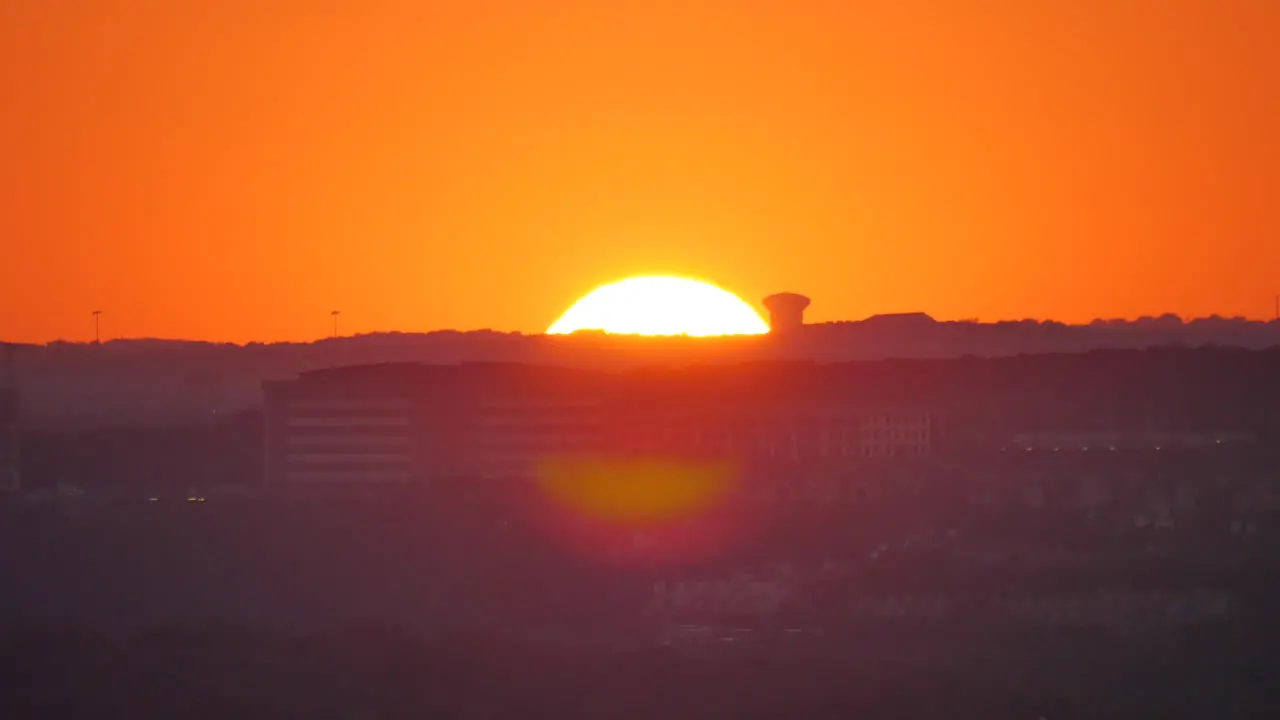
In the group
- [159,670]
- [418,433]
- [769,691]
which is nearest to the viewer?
[769,691]

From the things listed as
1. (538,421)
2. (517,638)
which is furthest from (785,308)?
(517,638)

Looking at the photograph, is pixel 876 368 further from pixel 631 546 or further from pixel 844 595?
pixel 844 595

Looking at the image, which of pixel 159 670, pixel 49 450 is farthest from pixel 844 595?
pixel 49 450

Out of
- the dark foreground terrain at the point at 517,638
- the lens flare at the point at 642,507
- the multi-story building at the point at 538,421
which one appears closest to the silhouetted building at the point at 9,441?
the multi-story building at the point at 538,421

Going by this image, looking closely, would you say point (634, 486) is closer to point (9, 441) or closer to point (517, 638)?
point (517, 638)

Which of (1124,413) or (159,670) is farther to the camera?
(1124,413)

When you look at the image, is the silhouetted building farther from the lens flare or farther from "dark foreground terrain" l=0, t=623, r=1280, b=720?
"dark foreground terrain" l=0, t=623, r=1280, b=720

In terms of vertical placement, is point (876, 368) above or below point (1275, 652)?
above

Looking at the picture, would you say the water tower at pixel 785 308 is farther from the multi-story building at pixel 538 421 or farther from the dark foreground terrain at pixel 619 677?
the dark foreground terrain at pixel 619 677
